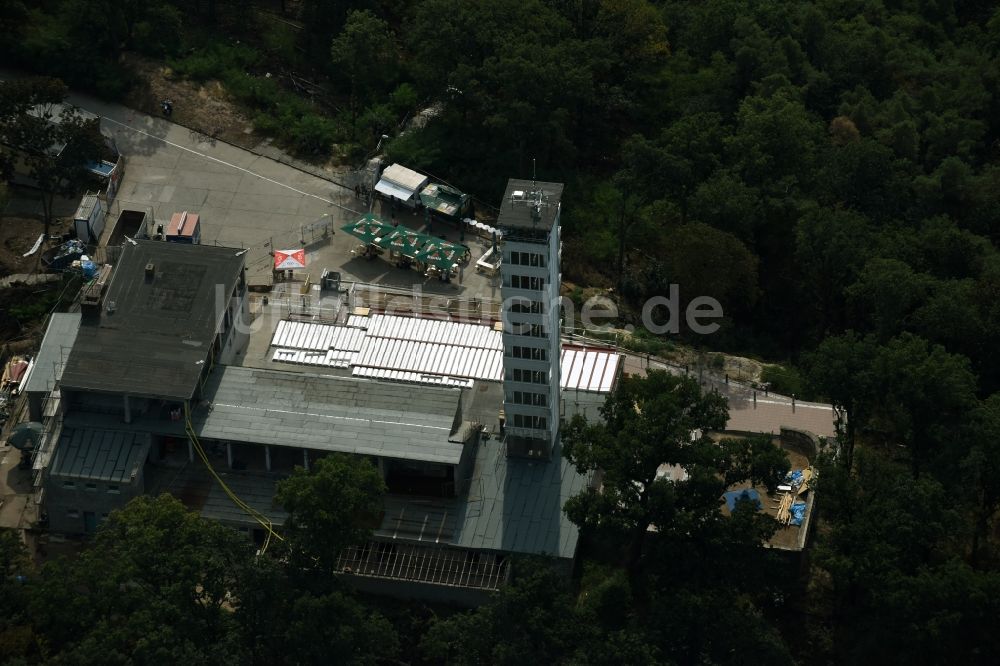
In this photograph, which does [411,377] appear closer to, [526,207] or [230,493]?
[230,493]

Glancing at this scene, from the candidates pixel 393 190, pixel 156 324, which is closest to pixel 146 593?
pixel 156 324

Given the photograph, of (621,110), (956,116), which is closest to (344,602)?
(621,110)

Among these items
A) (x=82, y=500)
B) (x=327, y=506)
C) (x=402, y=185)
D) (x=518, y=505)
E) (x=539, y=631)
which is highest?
(x=402, y=185)

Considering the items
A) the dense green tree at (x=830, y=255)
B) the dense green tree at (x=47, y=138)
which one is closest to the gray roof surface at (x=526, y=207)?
the dense green tree at (x=830, y=255)

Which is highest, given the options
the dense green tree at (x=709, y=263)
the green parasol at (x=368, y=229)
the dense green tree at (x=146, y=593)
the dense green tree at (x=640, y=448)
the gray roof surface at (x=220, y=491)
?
the dense green tree at (x=709, y=263)

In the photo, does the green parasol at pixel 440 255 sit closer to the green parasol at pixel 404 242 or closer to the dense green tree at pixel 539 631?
the green parasol at pixel 404 242

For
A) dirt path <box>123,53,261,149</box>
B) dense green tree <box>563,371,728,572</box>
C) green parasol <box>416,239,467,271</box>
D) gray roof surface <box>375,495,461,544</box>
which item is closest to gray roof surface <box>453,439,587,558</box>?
gray roof surface <box>375,495,461,544</box>
